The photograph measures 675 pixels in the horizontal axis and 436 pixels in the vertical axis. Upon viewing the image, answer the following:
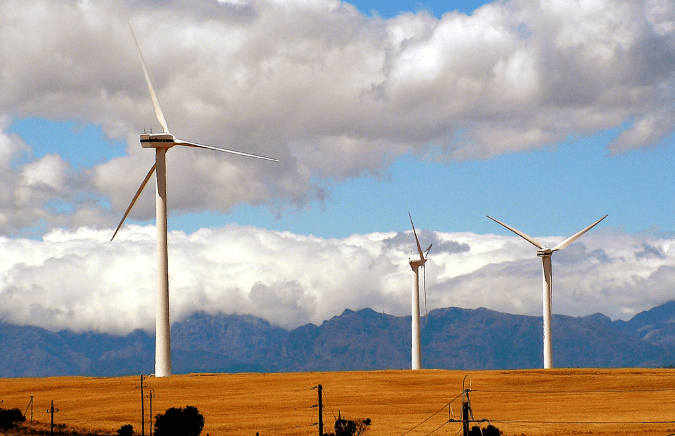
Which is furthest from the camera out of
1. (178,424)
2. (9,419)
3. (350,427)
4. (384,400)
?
(384,400)

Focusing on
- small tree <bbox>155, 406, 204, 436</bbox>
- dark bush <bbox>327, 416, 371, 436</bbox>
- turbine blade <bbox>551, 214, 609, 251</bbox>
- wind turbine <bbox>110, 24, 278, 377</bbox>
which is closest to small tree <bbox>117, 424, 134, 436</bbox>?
small tree <bbox>155, 406, 204, 436</bbox>

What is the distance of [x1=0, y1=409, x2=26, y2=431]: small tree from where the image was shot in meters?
104

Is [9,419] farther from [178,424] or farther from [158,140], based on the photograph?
[158,140]

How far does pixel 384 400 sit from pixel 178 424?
41.3 meters

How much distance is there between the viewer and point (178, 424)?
3762 inches

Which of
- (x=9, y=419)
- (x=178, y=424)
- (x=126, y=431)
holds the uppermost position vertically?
(x=9, y=419)

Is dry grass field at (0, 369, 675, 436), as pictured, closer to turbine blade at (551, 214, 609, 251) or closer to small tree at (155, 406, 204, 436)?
small tree at (155, 406, 204, 436)

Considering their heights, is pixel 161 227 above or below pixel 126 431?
above

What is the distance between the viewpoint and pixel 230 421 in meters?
110

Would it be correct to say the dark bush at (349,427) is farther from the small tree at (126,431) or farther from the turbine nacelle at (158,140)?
the turbine nacelle at (158,140)

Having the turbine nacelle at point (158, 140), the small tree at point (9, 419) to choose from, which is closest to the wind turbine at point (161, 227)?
the turbine nacelle at point (158, 140)

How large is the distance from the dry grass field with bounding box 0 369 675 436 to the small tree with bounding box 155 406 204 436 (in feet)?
8.61

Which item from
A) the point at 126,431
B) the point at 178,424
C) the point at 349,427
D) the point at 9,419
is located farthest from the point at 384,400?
the point at 9,419

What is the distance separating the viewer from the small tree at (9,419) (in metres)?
104
